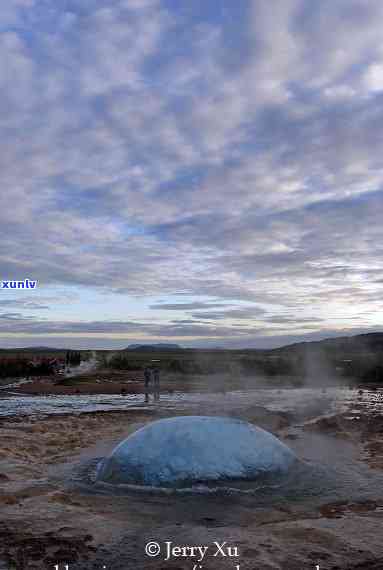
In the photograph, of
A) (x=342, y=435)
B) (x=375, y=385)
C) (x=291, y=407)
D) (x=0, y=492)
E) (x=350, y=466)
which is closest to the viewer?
(x=0, y=492)

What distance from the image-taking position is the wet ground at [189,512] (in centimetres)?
556

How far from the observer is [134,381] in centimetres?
3212

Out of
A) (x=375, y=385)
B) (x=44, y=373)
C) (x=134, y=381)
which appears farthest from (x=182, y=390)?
(x=44, y=373)

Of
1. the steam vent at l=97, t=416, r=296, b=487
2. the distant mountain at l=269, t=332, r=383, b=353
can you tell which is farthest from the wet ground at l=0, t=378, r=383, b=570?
the distant mountain at l=269, t=332, r=383, b=353

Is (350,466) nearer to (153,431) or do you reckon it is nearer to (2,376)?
(153,431)

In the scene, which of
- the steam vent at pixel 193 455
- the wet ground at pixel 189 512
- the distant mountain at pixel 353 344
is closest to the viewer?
the wet ground at pixel 189 512

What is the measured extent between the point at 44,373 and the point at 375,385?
22208mm

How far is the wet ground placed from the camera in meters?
5.56

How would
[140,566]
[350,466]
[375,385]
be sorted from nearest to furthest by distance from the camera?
1. [140,566]
2. [350,466]
3. [375,385]

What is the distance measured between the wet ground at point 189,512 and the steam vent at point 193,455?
220mm

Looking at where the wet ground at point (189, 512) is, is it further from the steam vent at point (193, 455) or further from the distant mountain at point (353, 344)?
the distant mountain at point (353, 344)

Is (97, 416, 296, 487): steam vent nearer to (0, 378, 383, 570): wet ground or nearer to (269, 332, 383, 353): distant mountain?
(0, 378, 383, 570): wet ground

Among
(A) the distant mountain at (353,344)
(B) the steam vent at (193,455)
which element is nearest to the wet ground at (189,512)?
(B) the steam vent at (193,455)

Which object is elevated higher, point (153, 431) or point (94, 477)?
point (153, 431)
